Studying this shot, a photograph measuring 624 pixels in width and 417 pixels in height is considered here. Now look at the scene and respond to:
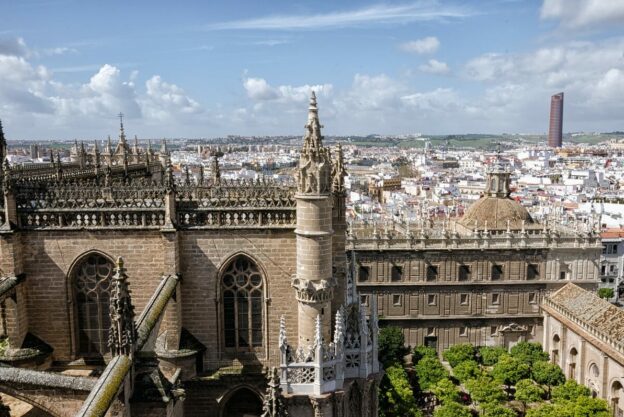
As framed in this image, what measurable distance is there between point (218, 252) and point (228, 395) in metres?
3.81

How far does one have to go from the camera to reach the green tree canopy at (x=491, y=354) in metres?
38.4

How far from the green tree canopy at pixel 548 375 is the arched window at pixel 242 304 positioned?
26.0 m

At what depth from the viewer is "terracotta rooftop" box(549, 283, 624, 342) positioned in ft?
106

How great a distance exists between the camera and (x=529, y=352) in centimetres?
3906

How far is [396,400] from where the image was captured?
92.9 feet

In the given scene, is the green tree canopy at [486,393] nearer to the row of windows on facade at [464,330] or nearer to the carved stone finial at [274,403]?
the row of windows on facade at [464,330]

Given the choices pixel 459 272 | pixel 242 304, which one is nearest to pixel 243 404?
pixel 242 304

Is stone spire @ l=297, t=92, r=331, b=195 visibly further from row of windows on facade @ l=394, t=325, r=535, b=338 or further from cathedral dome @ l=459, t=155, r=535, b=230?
cathedral dome @ l=459, t=155, r=535, b=230

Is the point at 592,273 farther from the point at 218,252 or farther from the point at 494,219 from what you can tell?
the point at 218,252

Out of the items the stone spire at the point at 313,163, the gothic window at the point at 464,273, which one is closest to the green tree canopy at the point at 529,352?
the gothic window at the point at 464,273

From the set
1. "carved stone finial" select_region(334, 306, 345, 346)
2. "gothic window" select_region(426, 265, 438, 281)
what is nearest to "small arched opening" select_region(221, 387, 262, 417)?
"carved stone finial" select_region(334, 306, 345, 346)

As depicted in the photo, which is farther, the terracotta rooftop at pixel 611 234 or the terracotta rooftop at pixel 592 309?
the terracotta rooftop at pixel 611 234

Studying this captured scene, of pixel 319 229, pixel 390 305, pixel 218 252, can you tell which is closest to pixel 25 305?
pixel 218 252

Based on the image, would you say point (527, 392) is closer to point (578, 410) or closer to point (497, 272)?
point (578, 410)
